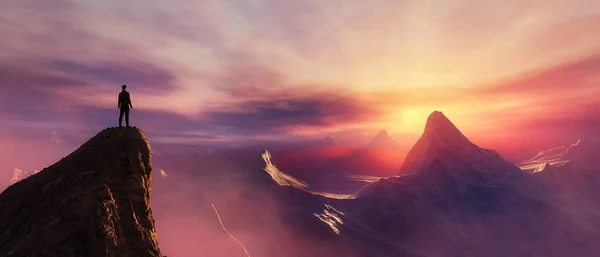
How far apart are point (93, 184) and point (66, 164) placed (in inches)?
210

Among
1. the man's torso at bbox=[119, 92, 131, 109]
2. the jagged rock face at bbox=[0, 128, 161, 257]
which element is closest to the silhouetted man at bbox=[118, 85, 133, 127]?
the man's torso at bbox=[119, 92, 131, 109]

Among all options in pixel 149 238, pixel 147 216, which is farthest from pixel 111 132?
A: pixel 149 238

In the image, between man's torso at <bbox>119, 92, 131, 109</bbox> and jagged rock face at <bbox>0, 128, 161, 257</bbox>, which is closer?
jagged rock face at <bbox>0, 128, 161, 257</bbox>

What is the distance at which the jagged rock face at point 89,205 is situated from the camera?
70.3ft

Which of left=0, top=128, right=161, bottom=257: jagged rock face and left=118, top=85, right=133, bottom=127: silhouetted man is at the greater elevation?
left=118, top=85, right=133, bottom=127: silhouetted man

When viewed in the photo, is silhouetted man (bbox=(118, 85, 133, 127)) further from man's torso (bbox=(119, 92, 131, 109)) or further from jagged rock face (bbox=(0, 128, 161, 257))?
jagged rock face (bbox=(0, 128, 161, 257))

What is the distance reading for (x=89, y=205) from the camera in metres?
23.1

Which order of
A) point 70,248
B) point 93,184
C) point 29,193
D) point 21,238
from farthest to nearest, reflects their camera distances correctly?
1. point 29,193
2. point 93,184
3. point 21,238
4. point 70,248

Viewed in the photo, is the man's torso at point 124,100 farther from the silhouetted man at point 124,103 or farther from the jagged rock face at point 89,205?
the jagged rock face at point 89,205

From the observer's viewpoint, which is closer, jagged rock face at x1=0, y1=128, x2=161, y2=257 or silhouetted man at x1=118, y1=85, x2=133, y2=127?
jagged rock face at x1=0, y1=128, x2=161, y2=257

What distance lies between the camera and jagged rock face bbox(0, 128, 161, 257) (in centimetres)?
2142

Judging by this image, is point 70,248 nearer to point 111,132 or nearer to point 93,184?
point 93,184

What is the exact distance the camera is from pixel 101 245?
71.1 feet

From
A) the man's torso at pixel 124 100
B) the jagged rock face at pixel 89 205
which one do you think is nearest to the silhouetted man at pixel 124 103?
the man's torso at pixel 124 100
